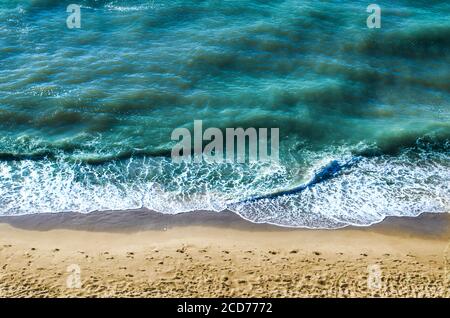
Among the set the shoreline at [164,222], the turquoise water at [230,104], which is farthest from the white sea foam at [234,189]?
the shoreline at [164,222]

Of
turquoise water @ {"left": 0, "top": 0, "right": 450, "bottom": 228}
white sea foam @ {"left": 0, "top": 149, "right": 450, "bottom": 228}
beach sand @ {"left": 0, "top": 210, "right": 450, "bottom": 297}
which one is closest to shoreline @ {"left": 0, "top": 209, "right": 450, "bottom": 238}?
beach sand @ {"left": 0, "top": 210, "right": 450, "bottom": 297}

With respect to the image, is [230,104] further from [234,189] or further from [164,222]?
[164,222]

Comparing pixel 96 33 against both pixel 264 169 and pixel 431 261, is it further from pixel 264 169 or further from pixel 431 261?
pixel 431 261

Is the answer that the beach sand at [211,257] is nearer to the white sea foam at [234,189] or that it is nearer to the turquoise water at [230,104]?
the white sea foam at [234,189]

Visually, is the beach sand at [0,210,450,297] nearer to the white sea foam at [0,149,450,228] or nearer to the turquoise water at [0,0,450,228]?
the white sea foam at [0,149,450,228]

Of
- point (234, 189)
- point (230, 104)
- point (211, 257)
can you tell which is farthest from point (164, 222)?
point (230, 104)

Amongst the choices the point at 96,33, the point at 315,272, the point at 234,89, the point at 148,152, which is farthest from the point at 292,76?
the point at 315,272
